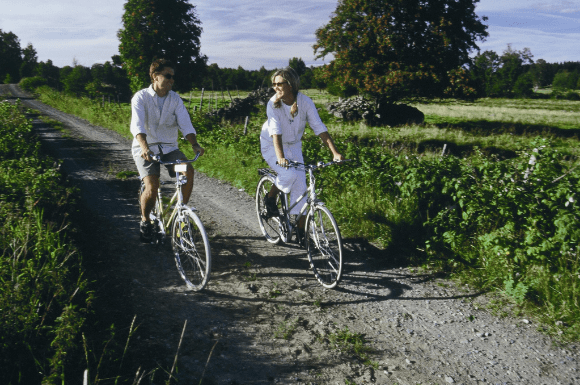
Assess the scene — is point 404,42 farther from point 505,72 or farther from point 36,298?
point 505,72

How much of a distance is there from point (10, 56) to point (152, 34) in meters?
90.4

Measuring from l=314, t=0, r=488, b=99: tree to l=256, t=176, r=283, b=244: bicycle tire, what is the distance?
644 inches

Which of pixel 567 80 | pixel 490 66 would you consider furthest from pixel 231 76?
pixel 567 80

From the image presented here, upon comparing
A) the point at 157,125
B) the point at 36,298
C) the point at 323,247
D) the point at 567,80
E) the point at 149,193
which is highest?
the point at 567,80

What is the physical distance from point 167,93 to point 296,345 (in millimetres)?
3102

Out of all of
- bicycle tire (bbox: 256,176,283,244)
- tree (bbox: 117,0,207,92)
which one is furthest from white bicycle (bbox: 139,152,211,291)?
tree (bbox: 117,0,207,92)

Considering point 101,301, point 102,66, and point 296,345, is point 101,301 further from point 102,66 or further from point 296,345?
point 102,66

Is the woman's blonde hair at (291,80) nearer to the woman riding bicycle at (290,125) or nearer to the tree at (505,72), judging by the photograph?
the woman riding bicycle at (290,125)

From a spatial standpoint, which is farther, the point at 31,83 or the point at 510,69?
the point at 510,69

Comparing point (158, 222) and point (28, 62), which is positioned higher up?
point (28, 62)

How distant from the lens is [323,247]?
167 inches

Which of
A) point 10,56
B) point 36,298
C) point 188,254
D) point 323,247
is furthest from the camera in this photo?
point 10,56

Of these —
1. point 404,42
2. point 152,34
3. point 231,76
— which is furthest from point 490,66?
point 152,34

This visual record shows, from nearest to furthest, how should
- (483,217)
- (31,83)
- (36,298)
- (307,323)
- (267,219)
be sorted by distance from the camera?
(36,298)
(307,323)
(483,217)
(267,219)
(31,83)
